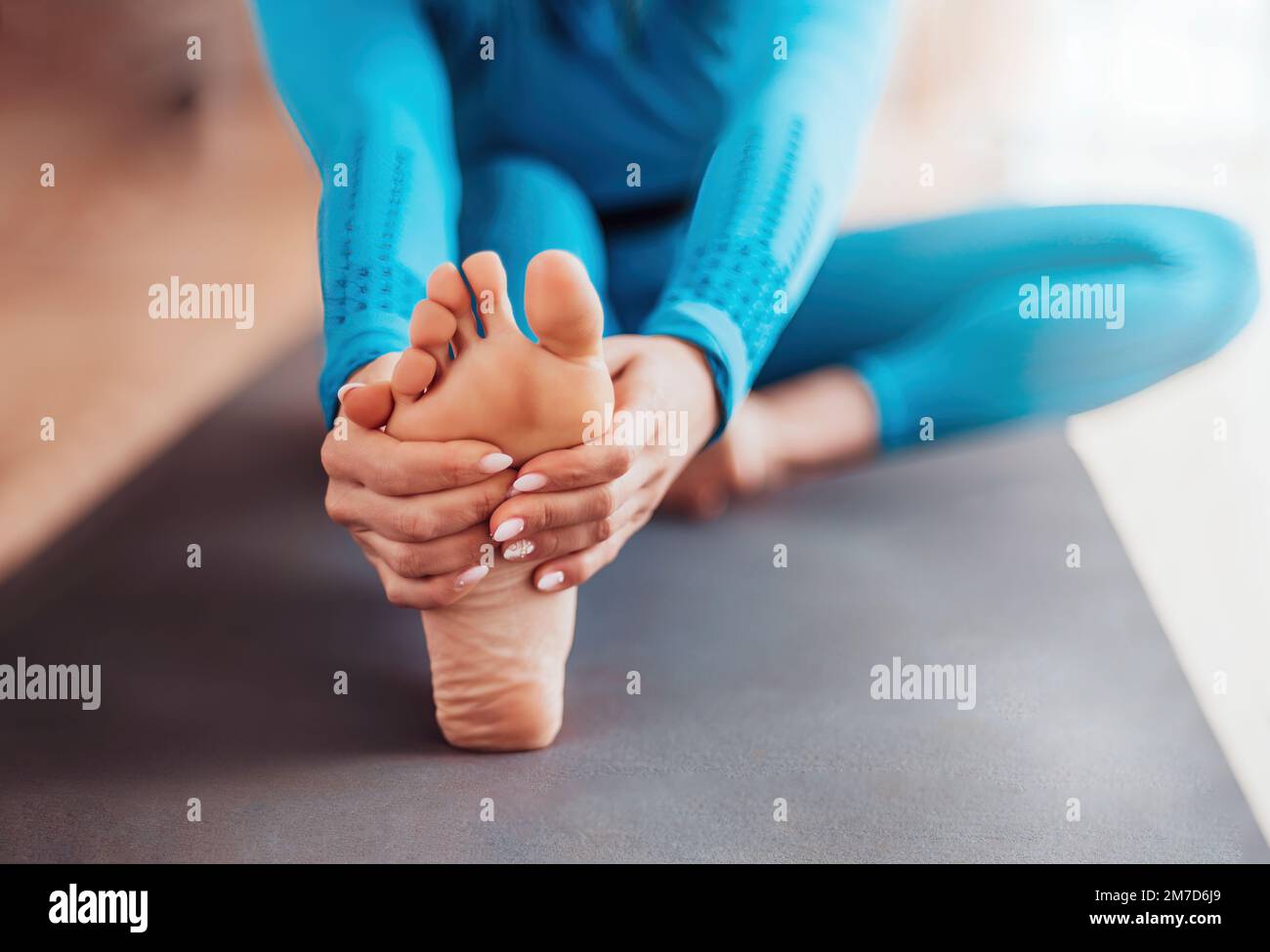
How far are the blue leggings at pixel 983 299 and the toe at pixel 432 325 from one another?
0.29 meters

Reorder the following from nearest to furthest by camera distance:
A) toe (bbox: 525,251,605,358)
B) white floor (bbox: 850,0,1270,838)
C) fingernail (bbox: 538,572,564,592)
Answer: toe (bbox: 525,251,605,358) < fingernail (bbox: 538,572,564,592) < white floor (bbox: 850,0,1270,838)

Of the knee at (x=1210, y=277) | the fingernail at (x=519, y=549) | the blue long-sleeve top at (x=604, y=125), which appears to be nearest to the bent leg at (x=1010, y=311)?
the knee at (x=1210, y=277)

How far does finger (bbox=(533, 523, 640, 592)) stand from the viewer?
0.60 m

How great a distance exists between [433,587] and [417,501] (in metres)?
0.05

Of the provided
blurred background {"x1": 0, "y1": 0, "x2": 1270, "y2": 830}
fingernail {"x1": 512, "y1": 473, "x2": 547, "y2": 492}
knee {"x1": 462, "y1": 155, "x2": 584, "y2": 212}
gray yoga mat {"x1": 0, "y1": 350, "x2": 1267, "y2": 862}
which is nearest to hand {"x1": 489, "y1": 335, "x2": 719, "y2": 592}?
fingernail {"x1": 512, "y1": 473, "x2": 547, "y2": 492}

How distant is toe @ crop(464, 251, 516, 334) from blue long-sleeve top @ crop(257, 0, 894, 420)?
0.36ft

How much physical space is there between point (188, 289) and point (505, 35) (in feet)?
1.08

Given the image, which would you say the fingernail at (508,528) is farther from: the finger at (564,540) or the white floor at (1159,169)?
the white floor at (1159,169)

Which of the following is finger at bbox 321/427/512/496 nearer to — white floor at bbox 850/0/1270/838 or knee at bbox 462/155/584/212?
knee at bbox 462/155/584/212

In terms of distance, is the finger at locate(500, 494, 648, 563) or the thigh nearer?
the finger at locate(500, 494, 648, 563)

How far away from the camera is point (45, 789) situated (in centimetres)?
63

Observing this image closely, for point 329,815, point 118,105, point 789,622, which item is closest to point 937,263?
point 789,622

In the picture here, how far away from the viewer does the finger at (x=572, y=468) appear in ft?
1.84
